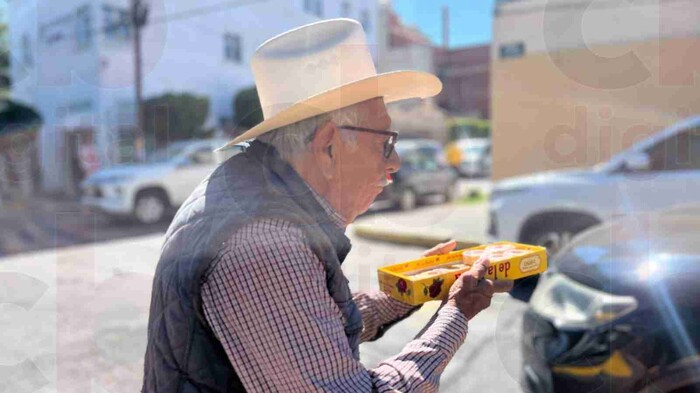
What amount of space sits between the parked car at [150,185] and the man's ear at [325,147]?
8783 mm

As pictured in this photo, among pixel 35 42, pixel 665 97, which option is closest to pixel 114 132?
pixel 35 42

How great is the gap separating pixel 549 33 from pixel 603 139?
72.2 inches

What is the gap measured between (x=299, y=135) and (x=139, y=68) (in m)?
13.3

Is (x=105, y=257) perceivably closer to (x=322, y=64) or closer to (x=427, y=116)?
(x=322, y=64)

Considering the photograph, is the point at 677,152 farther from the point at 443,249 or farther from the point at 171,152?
the point at 171,152

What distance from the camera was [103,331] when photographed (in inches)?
165

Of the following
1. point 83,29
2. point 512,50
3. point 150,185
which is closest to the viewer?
point 150,185

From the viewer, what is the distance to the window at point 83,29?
1311 cm

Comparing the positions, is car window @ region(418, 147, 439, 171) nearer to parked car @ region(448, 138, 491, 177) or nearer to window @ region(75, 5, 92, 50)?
parked car @ region(448, 138, 491, 177)

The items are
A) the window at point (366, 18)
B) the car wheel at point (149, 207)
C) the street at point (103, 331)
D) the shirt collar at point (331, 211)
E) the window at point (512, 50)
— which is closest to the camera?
the shirt collar at point (331, 211)

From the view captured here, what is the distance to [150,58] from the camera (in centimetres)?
1448

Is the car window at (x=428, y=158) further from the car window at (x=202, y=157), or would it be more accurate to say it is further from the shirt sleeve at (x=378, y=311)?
the shirt sleeve at (x=378, y=311)

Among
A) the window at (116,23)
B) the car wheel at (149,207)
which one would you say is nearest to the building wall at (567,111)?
the car wheel at (149,207)

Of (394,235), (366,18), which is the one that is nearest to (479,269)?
(366,18)
